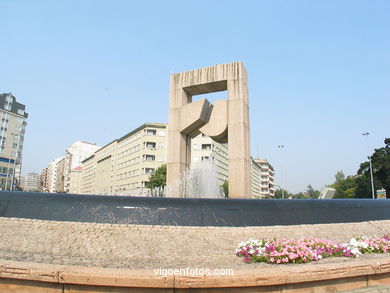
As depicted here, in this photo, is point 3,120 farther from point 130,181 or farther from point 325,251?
point 325,251

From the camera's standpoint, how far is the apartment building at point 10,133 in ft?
235

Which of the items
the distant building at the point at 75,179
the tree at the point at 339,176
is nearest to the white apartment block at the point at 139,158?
the distant building at the point at 75,179

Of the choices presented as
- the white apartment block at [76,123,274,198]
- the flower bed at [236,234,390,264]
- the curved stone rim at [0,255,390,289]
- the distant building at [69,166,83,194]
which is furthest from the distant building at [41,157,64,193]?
the curved stone rim at [0,255,390,289]

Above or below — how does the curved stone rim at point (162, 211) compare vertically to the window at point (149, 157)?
below

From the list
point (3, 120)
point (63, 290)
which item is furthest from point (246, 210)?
point (3, 120)

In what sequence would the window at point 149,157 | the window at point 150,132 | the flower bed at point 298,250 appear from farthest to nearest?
1. the window at point 150,132
2. the window at point 149,157
3. the flower bed at point 298,250

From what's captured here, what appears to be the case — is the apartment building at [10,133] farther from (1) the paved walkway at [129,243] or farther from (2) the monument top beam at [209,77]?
(1) the paved walkway at [129,243]

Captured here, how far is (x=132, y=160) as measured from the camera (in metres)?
67.9

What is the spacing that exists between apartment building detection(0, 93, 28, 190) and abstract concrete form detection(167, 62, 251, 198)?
69532mm

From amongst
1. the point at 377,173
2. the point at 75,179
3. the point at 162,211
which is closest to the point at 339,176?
the point at 377,173

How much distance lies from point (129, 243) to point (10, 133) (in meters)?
84.9

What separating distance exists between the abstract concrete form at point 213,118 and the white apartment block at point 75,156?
124572mm

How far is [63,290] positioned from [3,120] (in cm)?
8716

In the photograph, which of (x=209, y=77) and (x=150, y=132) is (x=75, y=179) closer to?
(x=150, y=132)
